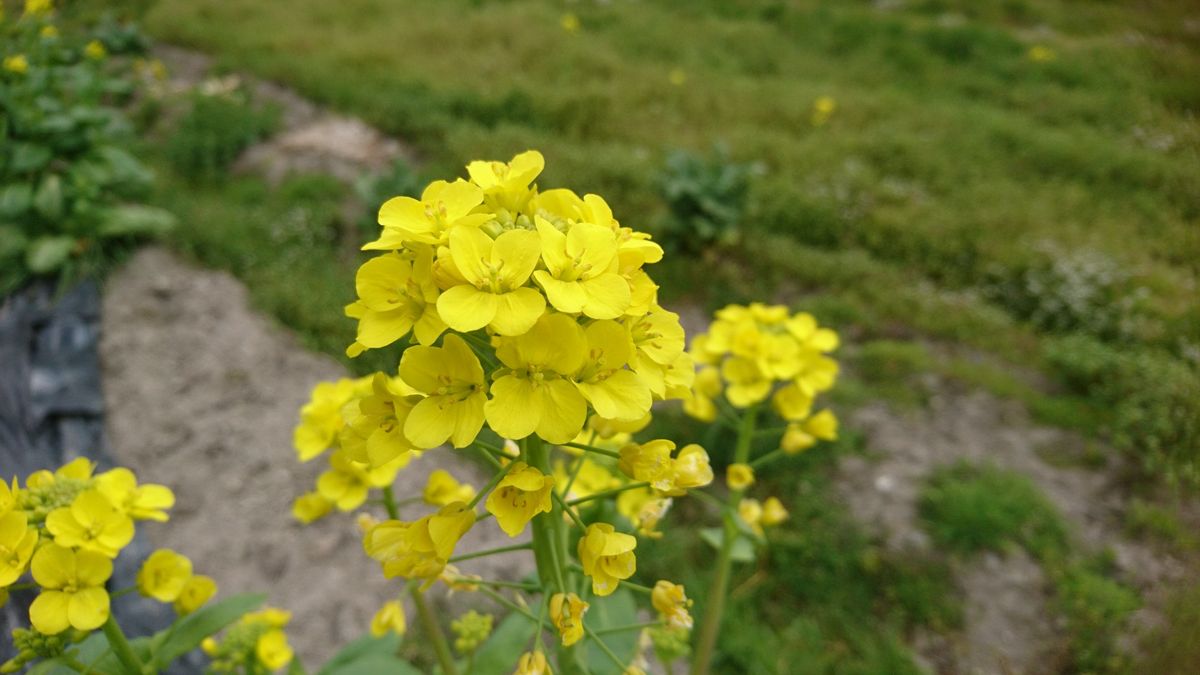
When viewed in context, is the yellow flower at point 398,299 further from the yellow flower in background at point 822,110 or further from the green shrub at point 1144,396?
the yellow flower in background at point 822,110

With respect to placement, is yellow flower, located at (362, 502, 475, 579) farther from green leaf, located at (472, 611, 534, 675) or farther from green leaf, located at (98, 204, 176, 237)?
green leaf, located at (98, 204, 176, 237)

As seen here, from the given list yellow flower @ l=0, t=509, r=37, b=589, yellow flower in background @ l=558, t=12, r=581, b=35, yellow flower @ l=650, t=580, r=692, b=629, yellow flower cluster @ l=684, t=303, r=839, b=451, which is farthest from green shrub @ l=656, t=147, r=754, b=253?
yellow flower in background @ l=558, t=12, r=581, b=35

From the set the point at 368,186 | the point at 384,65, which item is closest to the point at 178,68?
the point at 384,65

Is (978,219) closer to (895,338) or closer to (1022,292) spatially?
(1022,292)

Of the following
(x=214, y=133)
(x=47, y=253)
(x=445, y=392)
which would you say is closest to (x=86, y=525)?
(x=445, y=392)

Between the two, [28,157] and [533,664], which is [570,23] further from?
[533,664]
